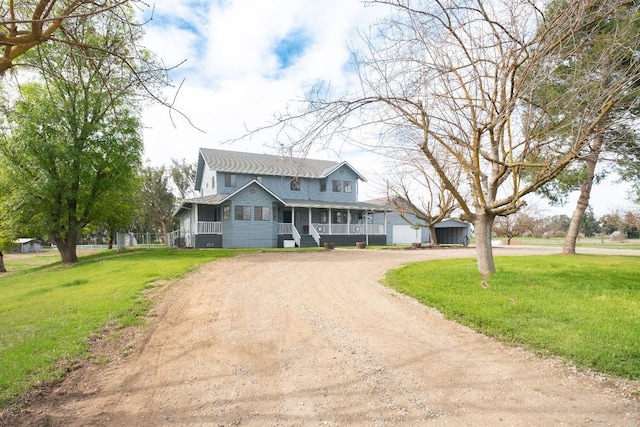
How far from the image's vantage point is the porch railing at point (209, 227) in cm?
2658

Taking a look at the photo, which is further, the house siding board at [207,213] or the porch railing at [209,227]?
the house siding board at [207,213]

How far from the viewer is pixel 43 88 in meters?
21.1

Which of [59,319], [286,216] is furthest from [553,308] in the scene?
[286,216]

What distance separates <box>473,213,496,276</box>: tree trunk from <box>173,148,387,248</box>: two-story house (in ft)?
52.5

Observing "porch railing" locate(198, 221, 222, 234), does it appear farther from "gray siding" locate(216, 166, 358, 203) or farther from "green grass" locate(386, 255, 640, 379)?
"green grass" locate(386, 255, 640, 379)

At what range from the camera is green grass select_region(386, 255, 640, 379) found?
5191 mm

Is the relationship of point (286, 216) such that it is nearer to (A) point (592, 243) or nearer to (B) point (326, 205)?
(B) point (326, 205)

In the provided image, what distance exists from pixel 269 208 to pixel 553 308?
74.2 feet

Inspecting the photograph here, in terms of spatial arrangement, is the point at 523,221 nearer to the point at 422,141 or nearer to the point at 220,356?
the point at 422,141

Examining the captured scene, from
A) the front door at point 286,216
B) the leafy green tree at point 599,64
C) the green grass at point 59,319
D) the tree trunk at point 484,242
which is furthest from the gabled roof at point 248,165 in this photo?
the leafy green tree at point 599,64

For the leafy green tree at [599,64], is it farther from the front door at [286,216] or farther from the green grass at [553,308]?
the front door at [286,216]

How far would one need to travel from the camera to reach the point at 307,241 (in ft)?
96.2

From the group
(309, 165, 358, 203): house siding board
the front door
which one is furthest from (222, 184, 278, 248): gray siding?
(309, 165, 358, 203): house siding board

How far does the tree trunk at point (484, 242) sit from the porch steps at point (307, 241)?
19241 mm
